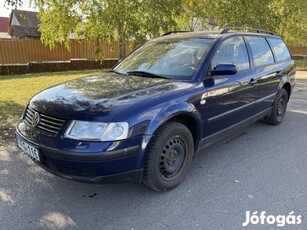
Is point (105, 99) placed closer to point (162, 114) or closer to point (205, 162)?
point (162, 114)

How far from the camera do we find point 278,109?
212 inches

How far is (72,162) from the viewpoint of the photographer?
2.46 m

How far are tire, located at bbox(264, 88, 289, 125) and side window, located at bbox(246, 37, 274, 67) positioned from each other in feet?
2.55

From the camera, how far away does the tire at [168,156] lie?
2789 mm

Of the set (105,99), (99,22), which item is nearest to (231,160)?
(105,99)

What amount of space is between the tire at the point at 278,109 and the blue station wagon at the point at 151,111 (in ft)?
2.74

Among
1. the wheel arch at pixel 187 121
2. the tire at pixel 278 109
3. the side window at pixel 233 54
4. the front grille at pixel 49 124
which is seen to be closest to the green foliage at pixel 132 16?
the front grille at pixel 49 124

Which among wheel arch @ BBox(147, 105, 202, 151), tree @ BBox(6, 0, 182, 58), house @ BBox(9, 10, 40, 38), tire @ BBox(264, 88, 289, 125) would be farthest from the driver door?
house @ BBox(9, 10, 40, 38)

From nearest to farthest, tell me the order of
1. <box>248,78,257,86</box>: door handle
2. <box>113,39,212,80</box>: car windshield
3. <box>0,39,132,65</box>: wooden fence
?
1. <box>113,39,212,80</box>: car windshield
2. <box>248,78,257,86</box>: door handle
3. <box>0,39,132,65</box>: wooden fence

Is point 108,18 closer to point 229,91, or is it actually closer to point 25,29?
point 229,91

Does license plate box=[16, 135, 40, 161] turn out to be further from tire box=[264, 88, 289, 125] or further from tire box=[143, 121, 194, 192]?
tire box=[264, 88, 289, 125]

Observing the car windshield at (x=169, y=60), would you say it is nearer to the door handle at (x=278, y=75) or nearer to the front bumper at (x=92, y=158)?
the front bumper at (x=92, y=158)

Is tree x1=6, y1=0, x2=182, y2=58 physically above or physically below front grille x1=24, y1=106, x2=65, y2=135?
above

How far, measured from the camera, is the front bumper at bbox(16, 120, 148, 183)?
2.43m
